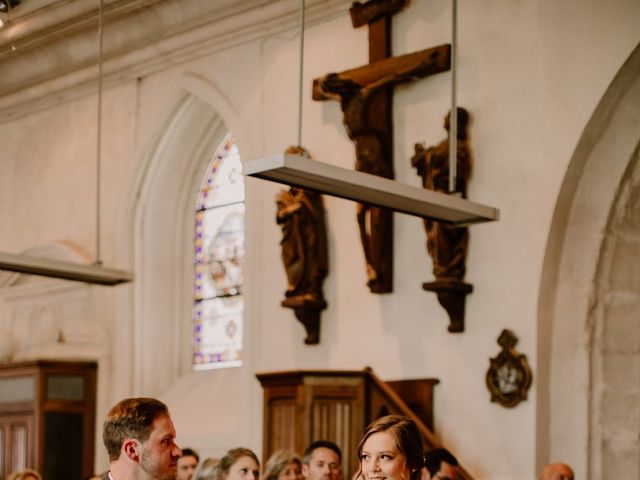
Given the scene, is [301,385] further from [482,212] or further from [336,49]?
[336,49]

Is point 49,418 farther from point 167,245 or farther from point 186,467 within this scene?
point 186,467

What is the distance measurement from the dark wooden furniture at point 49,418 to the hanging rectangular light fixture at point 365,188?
5706mm

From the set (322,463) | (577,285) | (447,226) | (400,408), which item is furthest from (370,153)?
(322,463)

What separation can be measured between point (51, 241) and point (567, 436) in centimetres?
642

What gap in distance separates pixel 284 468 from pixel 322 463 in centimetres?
33

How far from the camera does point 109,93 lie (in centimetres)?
1396

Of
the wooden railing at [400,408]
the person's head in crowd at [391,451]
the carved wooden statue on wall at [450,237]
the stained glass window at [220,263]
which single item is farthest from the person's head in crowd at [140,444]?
the stained glass window at [220,263]

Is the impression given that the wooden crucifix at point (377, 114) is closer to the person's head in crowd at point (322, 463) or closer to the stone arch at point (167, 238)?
the person's head in crowd at point (322, 463)

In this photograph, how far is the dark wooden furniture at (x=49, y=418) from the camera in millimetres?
12961

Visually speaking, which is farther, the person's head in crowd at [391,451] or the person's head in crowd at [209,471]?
the person's head in crowd at [209,471]

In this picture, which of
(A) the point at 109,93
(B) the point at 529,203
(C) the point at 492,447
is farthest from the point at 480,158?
(A) the point at 109,93

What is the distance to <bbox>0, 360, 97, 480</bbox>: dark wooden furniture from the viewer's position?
42.5ft

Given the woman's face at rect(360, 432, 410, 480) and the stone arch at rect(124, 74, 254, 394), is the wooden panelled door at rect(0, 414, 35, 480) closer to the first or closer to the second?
the stone arch at rect(124, 74, 254, 394)

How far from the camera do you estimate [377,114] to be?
35.4 feet
